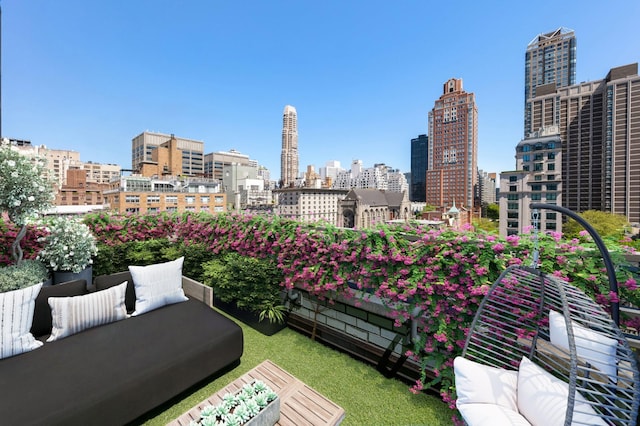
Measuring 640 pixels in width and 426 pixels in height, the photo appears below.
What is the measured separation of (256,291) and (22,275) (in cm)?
276

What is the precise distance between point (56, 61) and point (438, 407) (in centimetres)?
2022

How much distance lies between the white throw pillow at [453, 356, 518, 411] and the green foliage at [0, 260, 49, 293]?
458 cm

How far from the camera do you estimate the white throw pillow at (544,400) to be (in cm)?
126

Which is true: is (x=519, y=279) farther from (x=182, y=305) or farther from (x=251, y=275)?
(x=182, y=305)

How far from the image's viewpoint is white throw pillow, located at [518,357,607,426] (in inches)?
49.8

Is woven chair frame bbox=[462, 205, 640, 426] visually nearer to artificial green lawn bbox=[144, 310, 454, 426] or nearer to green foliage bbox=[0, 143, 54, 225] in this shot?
artificial green lawn bbox=[144, 310, 454, 426]

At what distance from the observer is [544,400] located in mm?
1361

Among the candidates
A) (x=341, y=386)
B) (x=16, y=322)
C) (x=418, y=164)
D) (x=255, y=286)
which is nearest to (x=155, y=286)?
(x=16, y=322)

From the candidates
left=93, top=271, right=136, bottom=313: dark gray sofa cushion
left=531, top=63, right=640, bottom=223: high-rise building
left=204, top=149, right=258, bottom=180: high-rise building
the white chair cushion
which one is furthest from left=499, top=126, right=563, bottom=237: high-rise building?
left=204, top=149, right=258, bottom=180: high-rise building

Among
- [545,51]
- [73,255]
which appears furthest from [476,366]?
[545,51]

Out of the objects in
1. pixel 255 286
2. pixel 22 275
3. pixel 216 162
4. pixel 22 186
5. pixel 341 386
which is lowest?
pixel 341 386

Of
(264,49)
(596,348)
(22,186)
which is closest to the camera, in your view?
(596,348)

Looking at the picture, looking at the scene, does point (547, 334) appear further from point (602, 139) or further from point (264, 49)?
point (602, 139)

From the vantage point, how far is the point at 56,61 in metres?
12.1
